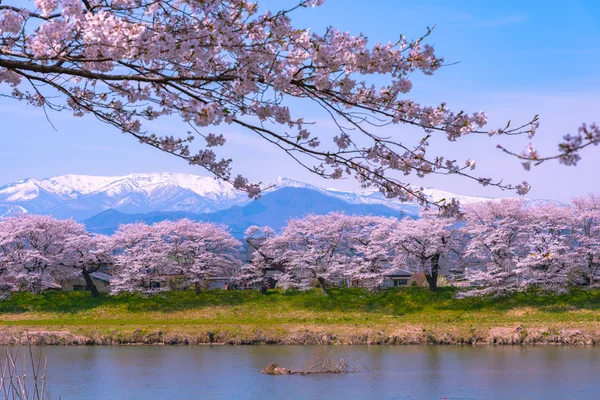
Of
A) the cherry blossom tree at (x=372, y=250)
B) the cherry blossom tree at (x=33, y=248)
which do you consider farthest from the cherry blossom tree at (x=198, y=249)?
the cherry blossom tree at (x=372, y=250)

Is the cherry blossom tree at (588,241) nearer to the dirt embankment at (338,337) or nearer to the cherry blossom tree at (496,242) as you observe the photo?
the cherry blossom tree at (496,242)

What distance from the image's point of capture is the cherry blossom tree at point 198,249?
51.8 m

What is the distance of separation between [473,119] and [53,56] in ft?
13.1

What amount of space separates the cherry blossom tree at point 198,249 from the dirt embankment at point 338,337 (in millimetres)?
14701

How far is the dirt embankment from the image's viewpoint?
3387 centimetres

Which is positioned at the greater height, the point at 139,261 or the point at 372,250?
the point at 372,250

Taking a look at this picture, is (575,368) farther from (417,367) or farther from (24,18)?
(24,18)

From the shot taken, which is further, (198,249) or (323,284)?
(198,249)

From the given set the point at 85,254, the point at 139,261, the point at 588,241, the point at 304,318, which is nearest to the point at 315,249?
the point at 304,318

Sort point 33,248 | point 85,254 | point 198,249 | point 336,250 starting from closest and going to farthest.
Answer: point 33,248, point 85,254, point 336,250, point 198,249

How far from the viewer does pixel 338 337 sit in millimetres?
34844

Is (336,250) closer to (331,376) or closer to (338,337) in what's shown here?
(338,337)

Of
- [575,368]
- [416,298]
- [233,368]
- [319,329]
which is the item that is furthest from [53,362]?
[416,298]

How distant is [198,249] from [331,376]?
31.3 metres
